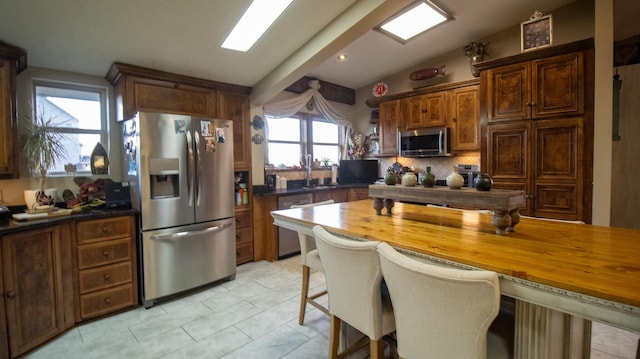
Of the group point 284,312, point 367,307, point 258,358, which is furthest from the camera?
point 284,312

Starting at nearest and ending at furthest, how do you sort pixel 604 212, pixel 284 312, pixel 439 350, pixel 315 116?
pixel 439 350 < pixel 284 312 < pixel 604 212 < pixel 315 116

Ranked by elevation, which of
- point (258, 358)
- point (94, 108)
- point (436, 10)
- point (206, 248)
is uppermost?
point (436, 10)

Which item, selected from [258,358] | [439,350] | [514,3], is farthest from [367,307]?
[514,3]

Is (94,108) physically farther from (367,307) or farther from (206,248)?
(367,307)

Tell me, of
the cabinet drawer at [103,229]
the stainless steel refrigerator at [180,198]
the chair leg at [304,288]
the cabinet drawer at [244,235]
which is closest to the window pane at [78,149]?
the stainless steel refrigerator at [180,198]

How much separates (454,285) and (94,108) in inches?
146

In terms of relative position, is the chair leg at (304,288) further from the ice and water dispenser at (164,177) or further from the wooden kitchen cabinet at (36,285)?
the wooden kitchen cabinet at (36,285)

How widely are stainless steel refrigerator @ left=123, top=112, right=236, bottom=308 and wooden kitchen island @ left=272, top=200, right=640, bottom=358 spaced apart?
5.48ft

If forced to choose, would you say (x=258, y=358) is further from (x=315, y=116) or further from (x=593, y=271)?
(x=315, y=116)

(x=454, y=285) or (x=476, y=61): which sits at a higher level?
(x=476, y=61)

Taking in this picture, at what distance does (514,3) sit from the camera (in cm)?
323

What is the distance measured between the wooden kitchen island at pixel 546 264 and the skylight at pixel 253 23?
191cm

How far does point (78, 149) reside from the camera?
9.68ft

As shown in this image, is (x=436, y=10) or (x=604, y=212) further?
(x=436, y=10)
